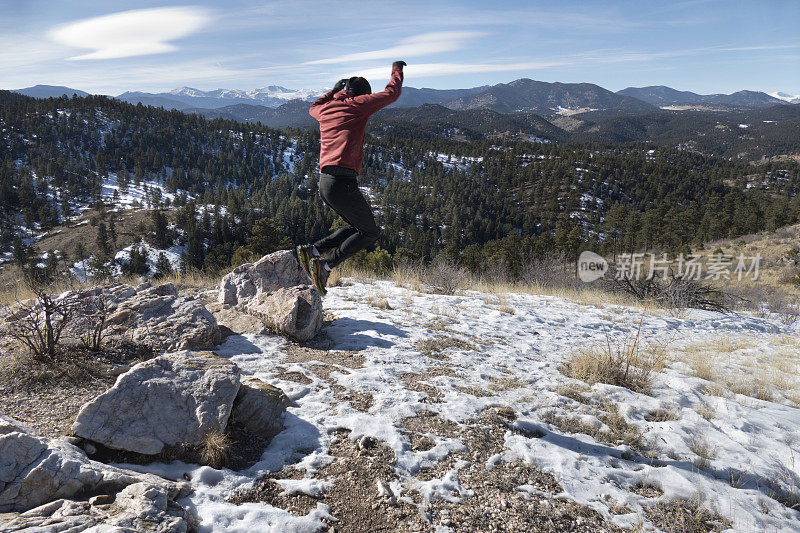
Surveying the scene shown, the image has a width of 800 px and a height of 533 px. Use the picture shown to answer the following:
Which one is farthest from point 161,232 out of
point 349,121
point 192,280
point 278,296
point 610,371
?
point 610,371

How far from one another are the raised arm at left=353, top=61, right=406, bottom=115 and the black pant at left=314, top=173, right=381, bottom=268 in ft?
2.50

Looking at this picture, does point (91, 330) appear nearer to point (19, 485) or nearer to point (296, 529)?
point (19, 485)

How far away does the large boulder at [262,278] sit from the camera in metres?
6.05

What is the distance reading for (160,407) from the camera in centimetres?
286

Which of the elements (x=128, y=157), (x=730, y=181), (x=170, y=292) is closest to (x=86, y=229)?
(x=128, y=157)

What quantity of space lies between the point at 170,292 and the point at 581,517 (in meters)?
5.31

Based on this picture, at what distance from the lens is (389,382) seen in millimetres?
4129

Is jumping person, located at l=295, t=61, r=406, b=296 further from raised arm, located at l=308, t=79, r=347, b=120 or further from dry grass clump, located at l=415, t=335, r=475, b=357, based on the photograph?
dry grass clump, located at l=415, t=335, r=475, b=357

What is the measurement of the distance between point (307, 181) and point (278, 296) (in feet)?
470

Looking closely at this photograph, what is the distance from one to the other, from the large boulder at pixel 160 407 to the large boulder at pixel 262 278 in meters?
2.81

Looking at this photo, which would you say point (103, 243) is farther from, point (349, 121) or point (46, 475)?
point (46, 475)

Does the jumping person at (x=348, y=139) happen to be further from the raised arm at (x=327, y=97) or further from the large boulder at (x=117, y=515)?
the large boulder at (x=117, y=515)

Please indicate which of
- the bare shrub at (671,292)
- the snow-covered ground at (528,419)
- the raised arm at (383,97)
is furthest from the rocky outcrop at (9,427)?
the bare shrub at (671,292)

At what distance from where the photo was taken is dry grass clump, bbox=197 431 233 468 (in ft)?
8.78
